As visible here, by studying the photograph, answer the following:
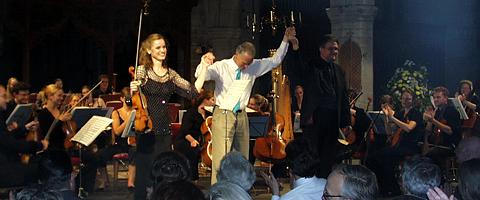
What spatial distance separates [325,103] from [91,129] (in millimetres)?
2291

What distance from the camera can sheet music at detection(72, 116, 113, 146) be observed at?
874cm

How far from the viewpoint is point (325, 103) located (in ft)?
28.5

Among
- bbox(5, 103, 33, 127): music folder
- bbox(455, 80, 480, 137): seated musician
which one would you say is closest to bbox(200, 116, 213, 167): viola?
bbox(5, 103, 33, 127): music folder

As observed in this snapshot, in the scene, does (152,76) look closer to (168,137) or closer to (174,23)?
(168,137)

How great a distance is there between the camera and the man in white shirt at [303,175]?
5.57 meters

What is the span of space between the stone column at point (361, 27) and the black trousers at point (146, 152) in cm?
741

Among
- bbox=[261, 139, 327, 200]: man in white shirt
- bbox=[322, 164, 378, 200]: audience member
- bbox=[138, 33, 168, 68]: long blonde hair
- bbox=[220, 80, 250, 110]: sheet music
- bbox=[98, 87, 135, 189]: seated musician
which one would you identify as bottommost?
bbox=[98, 87, 135, 189]: seated musician

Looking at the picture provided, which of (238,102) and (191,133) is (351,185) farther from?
(191,133)

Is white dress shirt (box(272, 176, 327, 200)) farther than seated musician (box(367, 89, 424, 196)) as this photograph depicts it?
No

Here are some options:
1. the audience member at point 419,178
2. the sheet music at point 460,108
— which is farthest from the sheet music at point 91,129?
the audience member at point 419,178

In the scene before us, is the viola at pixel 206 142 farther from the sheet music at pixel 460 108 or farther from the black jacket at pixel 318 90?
the sheet music at pixel 460 108

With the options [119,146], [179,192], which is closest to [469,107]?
[119,146]

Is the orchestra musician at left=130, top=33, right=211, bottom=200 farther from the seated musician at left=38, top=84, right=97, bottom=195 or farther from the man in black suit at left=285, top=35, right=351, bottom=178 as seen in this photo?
the seated musician at left=38, top=84, right=97, bottom=195

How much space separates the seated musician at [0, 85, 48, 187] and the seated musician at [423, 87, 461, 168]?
453 cm
